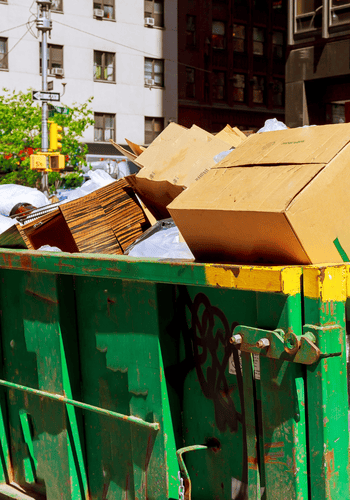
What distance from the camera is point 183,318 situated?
210cm

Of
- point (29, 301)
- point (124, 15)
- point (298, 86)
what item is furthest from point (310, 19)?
point (124, 15)

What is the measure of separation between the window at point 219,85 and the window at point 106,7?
319 inches

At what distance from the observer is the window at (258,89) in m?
41.8

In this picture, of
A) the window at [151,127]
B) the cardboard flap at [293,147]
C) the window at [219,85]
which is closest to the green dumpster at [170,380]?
the cardboard flap at [293,147]

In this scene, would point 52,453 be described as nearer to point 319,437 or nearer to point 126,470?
point 126,470

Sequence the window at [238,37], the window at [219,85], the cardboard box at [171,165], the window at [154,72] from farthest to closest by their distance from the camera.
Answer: the window at [238,37] → the window at [219,85] → the window at [154,72] → the cardboard box at [171,165]

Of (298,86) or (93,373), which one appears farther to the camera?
(298,86)

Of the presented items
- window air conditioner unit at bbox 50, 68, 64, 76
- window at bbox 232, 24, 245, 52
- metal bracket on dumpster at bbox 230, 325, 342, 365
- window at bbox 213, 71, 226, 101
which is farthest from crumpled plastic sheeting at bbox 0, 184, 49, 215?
window at bbox 232, 24, 245, 52

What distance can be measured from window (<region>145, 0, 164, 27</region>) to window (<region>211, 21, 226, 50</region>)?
428 cm

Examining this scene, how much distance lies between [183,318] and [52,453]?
3.08 feet

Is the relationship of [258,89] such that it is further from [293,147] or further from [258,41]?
[293,147]

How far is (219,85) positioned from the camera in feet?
131

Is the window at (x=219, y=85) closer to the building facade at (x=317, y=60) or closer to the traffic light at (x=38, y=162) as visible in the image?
the traffic light at (x=38, y=162)

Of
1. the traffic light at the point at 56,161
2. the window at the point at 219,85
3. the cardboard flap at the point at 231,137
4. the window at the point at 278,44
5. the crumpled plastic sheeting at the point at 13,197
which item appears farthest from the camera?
the window at the point at 278,44
